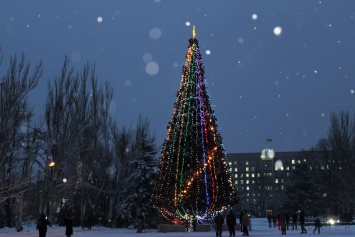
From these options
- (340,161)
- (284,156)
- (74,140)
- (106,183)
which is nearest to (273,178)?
(284,156)

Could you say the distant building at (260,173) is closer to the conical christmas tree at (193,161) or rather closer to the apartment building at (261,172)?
the apartment building at (261,172)

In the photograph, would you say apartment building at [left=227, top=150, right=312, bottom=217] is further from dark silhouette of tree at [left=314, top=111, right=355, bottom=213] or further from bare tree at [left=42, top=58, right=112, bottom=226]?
bare tree at [left=42, top=58, right=112, bottom=226]

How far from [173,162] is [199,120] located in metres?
2.98

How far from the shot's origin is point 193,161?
28.9 metres

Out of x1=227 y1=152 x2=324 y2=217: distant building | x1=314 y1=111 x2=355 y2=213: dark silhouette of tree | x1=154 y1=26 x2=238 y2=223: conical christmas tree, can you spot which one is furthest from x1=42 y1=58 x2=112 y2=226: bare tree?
Result: x1=227 y1=152 x2=324 y2=217: distant building

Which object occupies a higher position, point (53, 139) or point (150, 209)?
point (53, 139)

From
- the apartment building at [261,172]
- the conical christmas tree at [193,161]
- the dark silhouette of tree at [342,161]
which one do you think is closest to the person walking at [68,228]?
the conical christmas tree at [193,161]

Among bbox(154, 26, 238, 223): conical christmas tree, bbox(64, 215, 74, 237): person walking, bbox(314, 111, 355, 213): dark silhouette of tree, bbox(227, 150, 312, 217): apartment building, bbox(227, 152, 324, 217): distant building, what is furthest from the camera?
bbox(227, 150, 312, 217): apartment building

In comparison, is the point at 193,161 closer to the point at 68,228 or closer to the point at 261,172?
the point at 68,228

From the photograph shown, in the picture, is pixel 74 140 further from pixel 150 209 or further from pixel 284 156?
pixel 284 156

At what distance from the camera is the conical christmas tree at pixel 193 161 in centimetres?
2847

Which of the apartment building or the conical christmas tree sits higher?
the apartment building

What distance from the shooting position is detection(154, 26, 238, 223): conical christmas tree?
28.5 meters

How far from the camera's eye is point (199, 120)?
97.0ft
